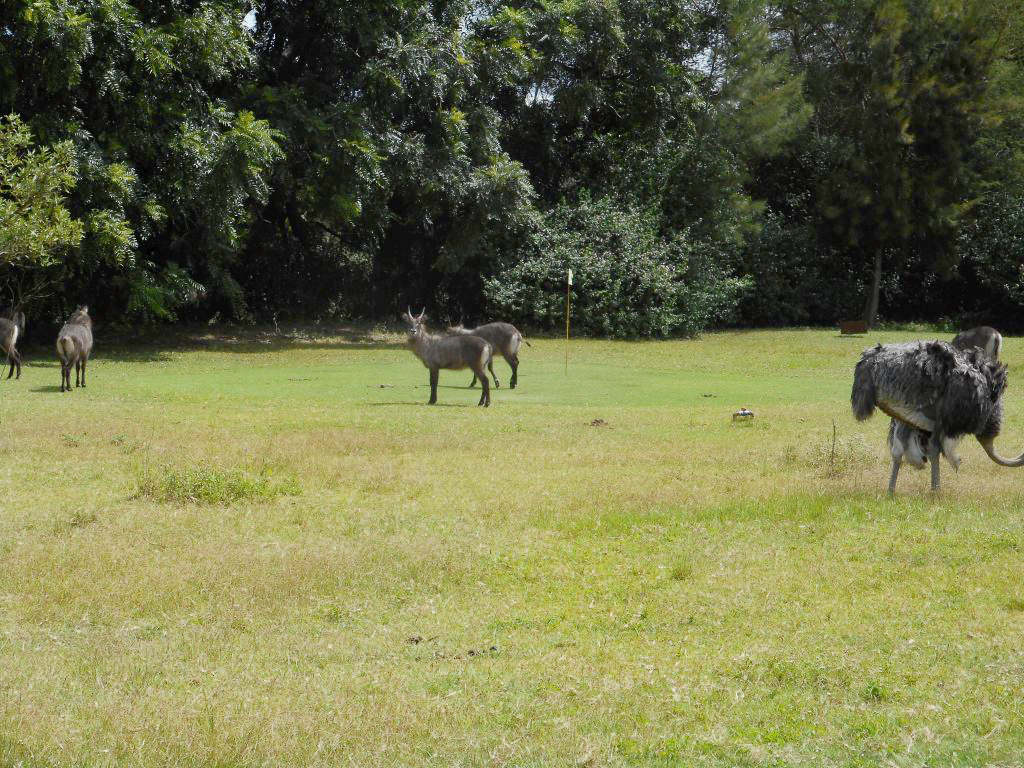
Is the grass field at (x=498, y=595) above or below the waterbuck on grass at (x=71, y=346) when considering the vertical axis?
below

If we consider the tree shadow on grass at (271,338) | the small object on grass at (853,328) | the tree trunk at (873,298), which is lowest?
the tree shadow on grass at (271,338)

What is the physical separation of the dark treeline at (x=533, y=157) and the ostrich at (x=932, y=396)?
1545cm

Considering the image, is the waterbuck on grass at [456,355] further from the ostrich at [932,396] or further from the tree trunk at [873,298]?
the tree trunk at [873,298]

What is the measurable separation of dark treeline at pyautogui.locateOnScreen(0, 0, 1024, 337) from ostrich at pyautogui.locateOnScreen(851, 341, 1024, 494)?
1545 centimetres

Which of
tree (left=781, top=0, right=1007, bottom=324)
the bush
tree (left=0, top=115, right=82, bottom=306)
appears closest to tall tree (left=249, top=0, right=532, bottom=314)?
the bush

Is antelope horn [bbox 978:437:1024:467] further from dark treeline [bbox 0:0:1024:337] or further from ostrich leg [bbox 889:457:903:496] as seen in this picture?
dark treeline [bbox 0:0:1024:337]

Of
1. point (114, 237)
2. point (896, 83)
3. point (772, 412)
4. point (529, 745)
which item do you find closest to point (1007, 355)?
point (896, 83)

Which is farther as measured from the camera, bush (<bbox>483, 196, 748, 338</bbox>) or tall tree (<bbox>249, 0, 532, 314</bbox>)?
bush (<bbox>483, 196, 748, 338</bbox>)

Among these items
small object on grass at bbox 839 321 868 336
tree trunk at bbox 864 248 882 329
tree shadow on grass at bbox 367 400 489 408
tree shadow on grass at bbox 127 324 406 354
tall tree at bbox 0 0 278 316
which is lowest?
tree shadow on grass at bbox 367 400 489 408

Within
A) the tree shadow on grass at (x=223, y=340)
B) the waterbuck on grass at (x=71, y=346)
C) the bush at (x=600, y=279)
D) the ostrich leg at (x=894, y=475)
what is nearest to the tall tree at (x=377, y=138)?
the bush at (x=600, y=279)

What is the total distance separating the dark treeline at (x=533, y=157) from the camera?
23672 millimetres

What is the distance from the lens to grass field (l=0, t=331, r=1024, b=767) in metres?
4.45

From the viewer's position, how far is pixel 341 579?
7.11 meters

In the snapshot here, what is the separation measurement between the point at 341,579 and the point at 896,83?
32022 mm
